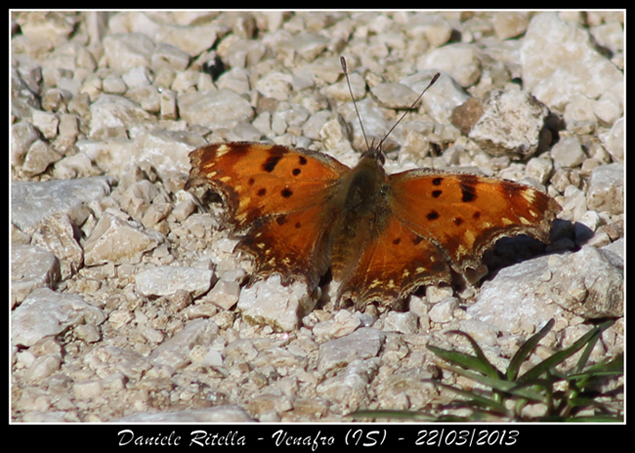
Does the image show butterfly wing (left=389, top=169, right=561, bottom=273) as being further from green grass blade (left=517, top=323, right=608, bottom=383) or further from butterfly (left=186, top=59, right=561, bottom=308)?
green grass blade (left=517, top=323, right=608, bottom=383)

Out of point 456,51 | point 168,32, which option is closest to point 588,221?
point 456,51

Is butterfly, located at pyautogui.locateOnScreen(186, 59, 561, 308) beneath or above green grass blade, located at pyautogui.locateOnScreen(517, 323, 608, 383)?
above

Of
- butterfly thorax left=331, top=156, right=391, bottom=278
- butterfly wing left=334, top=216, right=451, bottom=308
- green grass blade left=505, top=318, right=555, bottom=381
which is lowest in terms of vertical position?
green grass blade left=505, top=318, right=555, bottom=381

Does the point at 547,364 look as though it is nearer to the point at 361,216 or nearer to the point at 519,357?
the point at 519,357

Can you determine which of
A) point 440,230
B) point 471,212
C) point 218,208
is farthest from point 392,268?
point 218,208

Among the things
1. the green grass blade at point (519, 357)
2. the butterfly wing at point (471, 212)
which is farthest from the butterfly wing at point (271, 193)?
the green grass blade at point (519, 357)

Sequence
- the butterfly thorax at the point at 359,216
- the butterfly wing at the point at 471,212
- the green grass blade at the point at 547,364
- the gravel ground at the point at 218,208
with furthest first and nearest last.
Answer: the butterfly thorax at the point at 359,216 → the butterfly wing at the point at 471,212 → the gravel ground at the point at 218,208 → the green grass blade at the point at 547,364

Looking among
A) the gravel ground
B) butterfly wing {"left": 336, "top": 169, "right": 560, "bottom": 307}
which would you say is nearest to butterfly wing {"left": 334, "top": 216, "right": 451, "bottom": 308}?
butterfly wing {"left": 336, "top": 169, "right": 560, "bottom": 307}

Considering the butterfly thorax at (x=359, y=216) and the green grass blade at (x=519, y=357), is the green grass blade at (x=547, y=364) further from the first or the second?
the butterfly thorax at (x=359, y=216)

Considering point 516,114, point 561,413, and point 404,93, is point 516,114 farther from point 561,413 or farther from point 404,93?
point 561,413
